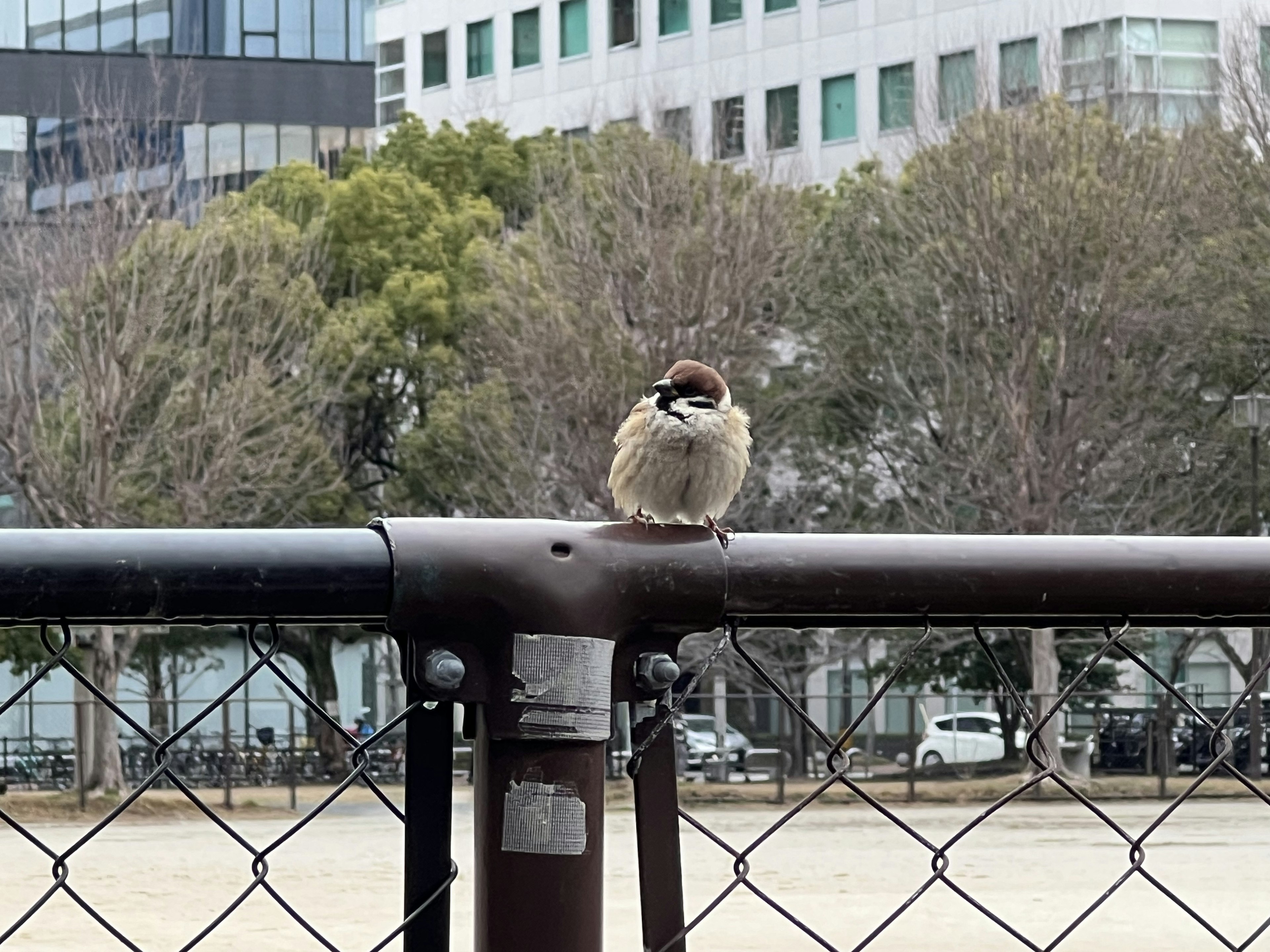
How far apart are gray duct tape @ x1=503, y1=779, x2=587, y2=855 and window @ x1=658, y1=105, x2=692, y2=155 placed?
1138 inches

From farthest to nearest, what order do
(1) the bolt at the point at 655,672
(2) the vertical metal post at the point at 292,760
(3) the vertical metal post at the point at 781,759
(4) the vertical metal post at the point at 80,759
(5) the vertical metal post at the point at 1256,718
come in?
(3) the vertical metal post at the point at 781,759 < (2) the vertical metal post at the point at 292,760 < (4) the vertical metal post at the point at 80,759 < (5) the vertical metal post at the point at 1256,718 < (1) the bolt at the point at 655,672

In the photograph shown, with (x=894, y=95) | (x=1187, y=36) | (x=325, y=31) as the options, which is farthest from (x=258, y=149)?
(x=1187, y=36)

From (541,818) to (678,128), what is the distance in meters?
31.0

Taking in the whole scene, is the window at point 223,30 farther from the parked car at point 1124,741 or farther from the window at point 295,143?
the parked car at point 1124,741

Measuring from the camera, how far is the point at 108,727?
91.7ft

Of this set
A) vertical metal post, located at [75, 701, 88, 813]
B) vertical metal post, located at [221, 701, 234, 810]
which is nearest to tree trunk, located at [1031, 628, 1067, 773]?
vertical metal post, located at [221, 701, 234, 810]

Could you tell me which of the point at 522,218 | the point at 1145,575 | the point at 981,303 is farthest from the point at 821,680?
the point at 1145,575

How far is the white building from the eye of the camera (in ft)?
109

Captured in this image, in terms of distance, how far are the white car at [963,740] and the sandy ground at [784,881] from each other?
2434mm

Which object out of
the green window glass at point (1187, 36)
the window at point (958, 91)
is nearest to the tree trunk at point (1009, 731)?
the window at point (958, 91)

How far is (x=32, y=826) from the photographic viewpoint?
2455 cm

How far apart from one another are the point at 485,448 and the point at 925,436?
6.74 m

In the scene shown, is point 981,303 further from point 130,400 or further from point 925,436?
point 130,400

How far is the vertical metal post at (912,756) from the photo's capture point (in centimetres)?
2725
